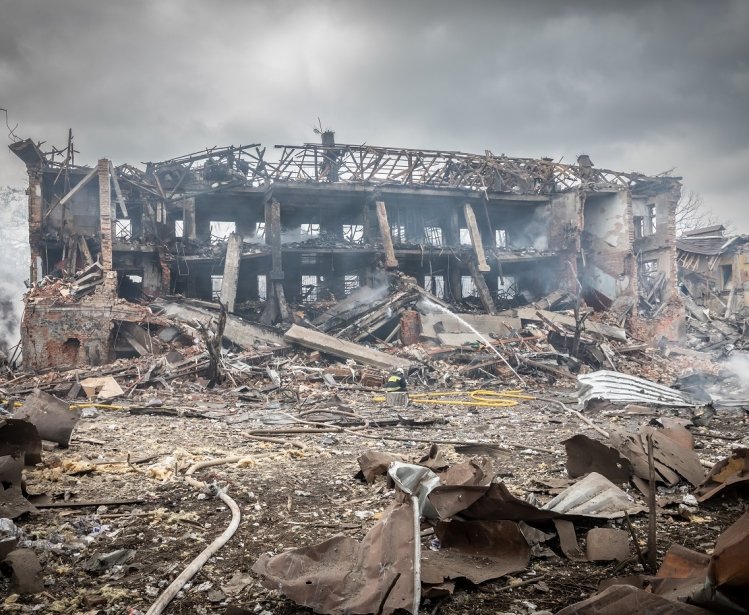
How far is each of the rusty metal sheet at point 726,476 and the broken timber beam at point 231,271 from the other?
15.8 m

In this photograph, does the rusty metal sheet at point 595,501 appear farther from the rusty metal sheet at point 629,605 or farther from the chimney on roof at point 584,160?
the chimney on roof at point 584,160

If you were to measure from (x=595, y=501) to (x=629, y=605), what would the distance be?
6.50 ft

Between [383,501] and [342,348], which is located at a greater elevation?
[342,348]

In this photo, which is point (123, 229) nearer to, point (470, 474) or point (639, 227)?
point (470, 474)

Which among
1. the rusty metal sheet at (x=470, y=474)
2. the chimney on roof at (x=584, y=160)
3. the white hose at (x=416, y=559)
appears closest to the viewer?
the white hose at (x=416, y=559)

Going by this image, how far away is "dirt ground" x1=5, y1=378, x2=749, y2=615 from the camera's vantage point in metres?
2.60

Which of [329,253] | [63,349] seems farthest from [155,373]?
[329,253]

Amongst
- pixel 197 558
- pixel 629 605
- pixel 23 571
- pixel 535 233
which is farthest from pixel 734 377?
pixel 23 571

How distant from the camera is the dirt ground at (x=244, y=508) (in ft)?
8.54

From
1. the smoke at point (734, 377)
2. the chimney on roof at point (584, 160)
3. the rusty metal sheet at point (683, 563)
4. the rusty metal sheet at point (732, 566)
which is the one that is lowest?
the smoke at point (734, 377)

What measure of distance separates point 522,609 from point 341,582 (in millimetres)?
884

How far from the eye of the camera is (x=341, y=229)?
2352cm

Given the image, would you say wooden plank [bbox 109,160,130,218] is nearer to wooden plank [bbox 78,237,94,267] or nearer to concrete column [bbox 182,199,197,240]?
wooden plank [bbox 78,237,94,267]

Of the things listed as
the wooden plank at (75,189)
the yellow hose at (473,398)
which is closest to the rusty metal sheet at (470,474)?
the yellow hose at (473,398)
